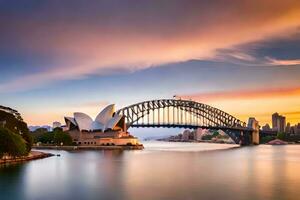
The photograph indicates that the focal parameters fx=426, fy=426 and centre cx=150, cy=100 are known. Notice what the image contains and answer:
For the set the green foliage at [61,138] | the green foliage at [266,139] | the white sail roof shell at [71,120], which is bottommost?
the green foliage at [266,139]

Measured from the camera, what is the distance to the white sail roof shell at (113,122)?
10444 cm

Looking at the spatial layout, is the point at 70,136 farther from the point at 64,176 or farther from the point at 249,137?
the point at 64,176

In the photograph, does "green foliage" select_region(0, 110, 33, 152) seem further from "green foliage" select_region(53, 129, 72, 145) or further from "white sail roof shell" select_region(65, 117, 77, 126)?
"white sail roof shell" select_region(65, 117, 77, 126)

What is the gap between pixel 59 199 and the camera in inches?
959

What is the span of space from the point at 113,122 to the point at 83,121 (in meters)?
7.74

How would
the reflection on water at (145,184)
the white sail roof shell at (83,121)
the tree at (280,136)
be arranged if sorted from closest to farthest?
the reflection on water at (145,184) < the white sail roof shell at (83,121) < the tree at (280,136)

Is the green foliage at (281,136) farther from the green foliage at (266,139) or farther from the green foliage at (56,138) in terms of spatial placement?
the green foliage at (56,138)

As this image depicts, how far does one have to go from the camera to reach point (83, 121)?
106 meters

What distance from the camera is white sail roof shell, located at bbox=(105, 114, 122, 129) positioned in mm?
104438

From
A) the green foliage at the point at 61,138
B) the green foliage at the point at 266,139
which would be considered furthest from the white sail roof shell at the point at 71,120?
the green foliage at the point at 266,139

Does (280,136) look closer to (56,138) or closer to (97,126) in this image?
(97,126)

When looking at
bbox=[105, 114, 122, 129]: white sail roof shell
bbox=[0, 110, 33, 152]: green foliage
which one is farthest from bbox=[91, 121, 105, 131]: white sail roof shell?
bbox=[0, 110, 33, 152]: green foliage

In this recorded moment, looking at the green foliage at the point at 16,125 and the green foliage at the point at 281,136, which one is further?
the green foliage at the point at 281,136

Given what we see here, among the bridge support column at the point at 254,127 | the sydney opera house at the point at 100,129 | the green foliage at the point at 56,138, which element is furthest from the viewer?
the bridge support column at the point at 254,127
